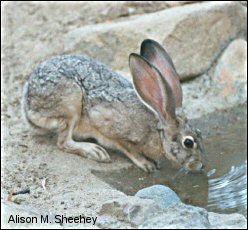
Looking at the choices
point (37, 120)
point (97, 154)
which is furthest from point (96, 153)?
point (37, 120)

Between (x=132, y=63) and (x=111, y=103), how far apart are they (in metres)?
0.55

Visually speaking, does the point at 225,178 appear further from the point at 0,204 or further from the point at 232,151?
the point at 0,204

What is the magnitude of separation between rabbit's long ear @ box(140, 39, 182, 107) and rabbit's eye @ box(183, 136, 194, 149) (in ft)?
1.06

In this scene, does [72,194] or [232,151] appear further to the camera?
[232,151]

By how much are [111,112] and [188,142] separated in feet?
2.51

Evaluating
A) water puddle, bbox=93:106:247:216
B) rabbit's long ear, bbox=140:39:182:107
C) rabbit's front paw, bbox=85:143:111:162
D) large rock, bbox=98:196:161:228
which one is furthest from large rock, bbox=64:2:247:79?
large rock, bbox=98:196:161:228

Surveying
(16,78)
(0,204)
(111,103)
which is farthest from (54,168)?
(16,78)

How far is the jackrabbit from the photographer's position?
586 centimetres

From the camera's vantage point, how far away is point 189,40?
25.0 ft

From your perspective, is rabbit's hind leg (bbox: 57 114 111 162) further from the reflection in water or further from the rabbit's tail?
the reflection in water

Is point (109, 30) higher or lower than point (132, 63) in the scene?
higher

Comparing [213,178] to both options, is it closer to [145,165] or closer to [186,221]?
[145,165]

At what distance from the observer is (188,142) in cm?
579

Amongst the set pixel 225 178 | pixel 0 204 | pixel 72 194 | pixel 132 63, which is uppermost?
pixel 132 63
